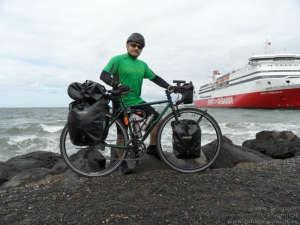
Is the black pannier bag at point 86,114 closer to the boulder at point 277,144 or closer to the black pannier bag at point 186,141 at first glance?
the black pannier bag at point 186,141

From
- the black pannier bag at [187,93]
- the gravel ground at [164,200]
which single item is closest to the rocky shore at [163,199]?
the gravel ground at [164,200]

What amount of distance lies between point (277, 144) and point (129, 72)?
6475 mm

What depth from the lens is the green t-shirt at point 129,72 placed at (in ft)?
A: 14.9

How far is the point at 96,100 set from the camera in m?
4.13

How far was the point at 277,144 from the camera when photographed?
953 centimetres

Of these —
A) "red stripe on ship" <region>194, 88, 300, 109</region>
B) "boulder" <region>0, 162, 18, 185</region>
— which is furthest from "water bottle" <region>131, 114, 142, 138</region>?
"red stripe on ship" <region>194, 88, 300, 109</region>

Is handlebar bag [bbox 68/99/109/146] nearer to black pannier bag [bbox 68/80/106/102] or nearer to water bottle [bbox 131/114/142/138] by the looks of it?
black pannier bag [bbox 68/80/106/102]

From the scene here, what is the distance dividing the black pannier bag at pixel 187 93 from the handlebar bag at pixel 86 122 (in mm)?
1049

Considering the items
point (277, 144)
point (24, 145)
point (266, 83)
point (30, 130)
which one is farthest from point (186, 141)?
point (266, 83)

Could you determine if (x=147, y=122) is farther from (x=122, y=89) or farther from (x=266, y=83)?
(x=266, y=83)

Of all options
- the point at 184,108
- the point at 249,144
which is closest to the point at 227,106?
the point at 249,144

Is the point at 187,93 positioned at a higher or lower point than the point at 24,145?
higher

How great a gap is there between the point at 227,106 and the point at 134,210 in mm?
55467

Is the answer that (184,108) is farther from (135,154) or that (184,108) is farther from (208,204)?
(208,204)
